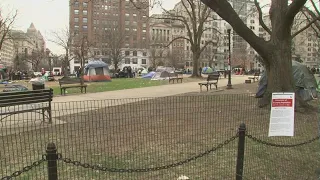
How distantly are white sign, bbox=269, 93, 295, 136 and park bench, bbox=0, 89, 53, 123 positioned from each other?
600 cm

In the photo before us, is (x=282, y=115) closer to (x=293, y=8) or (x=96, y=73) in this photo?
(x=293, y=8)

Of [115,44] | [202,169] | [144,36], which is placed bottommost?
[202,169]

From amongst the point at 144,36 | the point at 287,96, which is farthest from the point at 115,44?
the point at 287,96

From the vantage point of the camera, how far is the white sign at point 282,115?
477cm

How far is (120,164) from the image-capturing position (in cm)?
532

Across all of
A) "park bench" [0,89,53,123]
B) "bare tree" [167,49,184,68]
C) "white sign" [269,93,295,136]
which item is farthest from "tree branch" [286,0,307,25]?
"bare tree" [167,49,184,68]

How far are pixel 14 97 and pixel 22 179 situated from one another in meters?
4.47

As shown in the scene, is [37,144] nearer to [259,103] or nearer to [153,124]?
[153,124]

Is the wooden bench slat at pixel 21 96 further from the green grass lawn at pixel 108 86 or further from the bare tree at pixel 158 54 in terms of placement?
the bare tree at pixel 158 54

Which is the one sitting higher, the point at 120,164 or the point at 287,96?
the point at 287,96

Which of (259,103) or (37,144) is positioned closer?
(37,144)

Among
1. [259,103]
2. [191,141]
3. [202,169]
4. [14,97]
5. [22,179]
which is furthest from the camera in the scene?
[259,103]

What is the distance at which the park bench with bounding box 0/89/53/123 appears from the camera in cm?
838

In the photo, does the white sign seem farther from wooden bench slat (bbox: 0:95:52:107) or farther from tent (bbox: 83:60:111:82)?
tent (bbox: 83:60:111:82)
